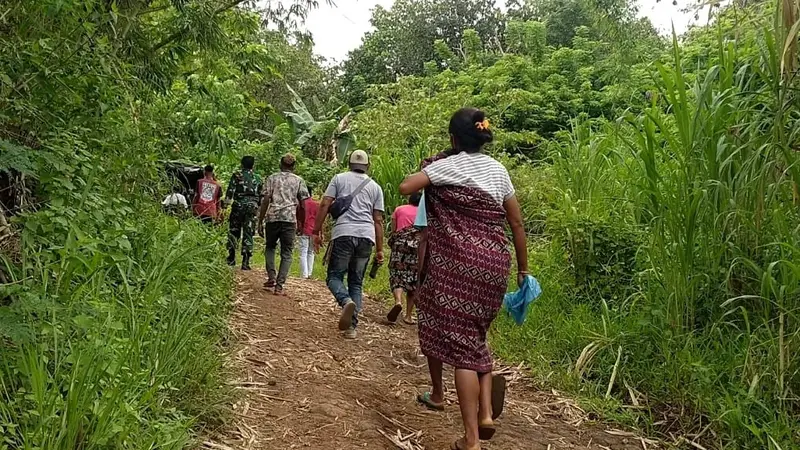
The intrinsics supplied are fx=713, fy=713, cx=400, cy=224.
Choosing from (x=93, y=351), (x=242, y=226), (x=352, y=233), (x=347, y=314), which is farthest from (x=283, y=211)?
(x=93, y=351)

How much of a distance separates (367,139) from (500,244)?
1292 centimetres

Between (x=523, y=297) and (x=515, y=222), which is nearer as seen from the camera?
(x=515, y=222)

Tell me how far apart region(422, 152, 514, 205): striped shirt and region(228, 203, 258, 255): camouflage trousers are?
239 inches

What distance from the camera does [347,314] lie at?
6.21 m

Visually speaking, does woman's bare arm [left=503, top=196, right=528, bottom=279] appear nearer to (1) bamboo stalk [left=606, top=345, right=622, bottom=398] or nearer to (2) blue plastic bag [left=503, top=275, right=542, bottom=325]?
(2) blue plastic bag [left=503, top=275, right=542, bottom=325]

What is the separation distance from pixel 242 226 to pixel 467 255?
21.0 feet

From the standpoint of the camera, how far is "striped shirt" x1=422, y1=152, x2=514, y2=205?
370 centimetres

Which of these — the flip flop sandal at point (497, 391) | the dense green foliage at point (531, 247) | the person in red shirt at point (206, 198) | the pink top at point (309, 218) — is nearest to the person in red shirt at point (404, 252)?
the dense green foliage at point (531, 247)

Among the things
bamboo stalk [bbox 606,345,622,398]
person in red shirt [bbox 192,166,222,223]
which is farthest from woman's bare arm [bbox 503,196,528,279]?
person in red shirt [bbox 192,166,222,223]

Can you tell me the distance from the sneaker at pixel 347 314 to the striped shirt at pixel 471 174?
8.80ft

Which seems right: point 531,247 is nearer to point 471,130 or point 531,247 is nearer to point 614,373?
point 614,373

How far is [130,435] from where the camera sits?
9.19 ft

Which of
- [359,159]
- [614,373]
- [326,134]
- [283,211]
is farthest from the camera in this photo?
[326,134]

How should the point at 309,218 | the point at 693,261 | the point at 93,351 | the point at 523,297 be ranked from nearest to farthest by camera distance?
the point at 93,351
the point at 523,297
the point at 693,261
the point at 309,218
